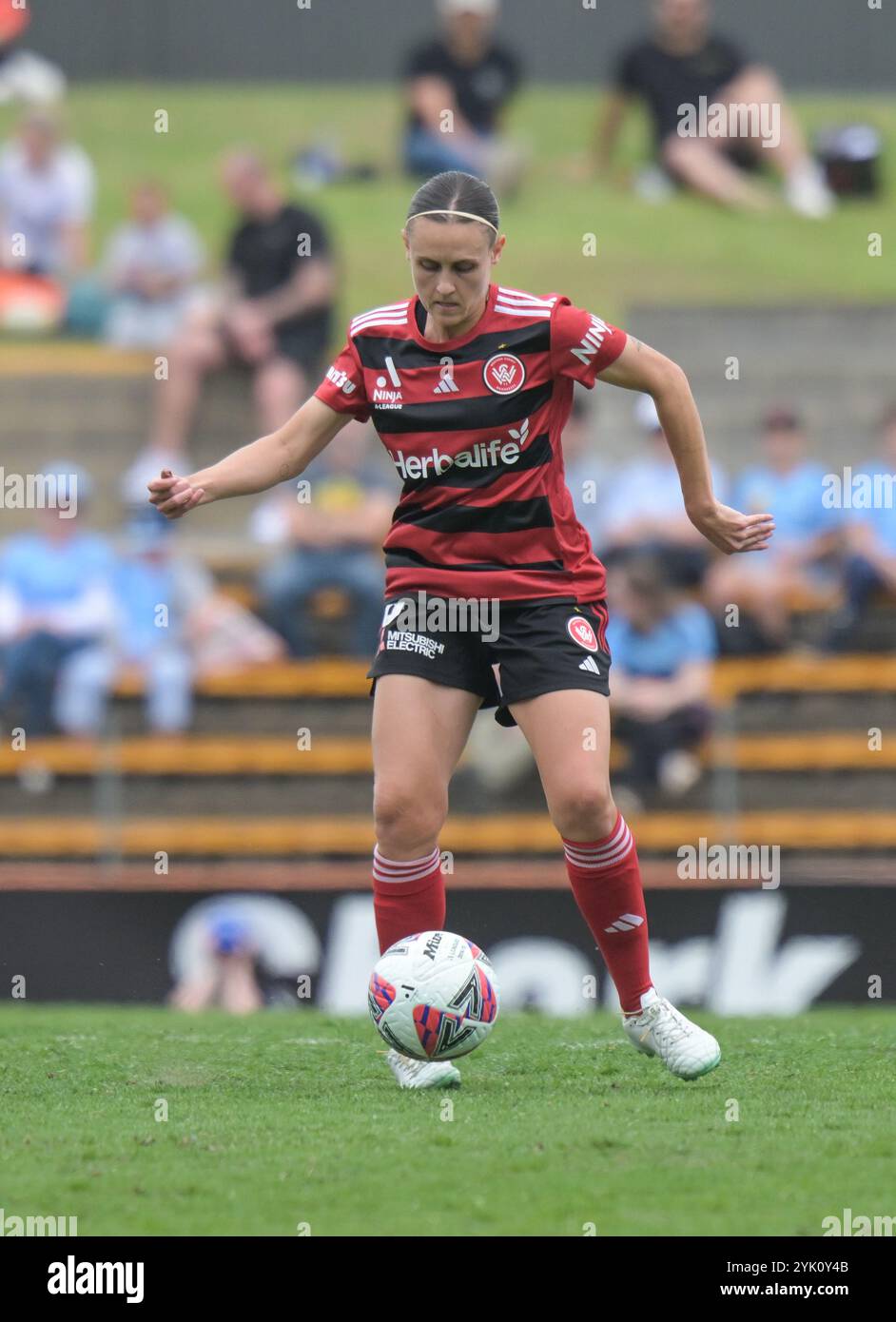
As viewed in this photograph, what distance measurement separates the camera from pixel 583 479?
12.5 meters

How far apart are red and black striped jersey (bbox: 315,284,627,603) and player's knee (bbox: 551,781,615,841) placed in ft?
1.92

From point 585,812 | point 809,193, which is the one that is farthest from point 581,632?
point 809,193

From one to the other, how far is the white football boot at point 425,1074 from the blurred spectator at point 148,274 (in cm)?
1029

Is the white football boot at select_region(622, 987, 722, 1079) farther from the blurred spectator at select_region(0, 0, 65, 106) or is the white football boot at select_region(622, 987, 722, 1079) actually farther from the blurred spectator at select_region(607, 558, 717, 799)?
the blurred spectator at select_region(0, 0, 65, 106)

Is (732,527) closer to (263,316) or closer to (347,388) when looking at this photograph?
(347,388)

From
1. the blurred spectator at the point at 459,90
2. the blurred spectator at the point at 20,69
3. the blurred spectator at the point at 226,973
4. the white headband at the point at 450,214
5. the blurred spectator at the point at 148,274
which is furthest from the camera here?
the blurred spectator at the point at 20,69

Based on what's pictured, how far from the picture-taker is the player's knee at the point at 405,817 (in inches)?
227

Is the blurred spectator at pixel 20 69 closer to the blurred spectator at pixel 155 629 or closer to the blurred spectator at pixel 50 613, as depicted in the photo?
the blurred spectator at pixel 50 613

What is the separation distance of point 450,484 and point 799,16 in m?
13.6

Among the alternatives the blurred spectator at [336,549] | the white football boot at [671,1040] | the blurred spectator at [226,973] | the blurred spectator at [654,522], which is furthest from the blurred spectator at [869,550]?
the white football boot at [671,1040]

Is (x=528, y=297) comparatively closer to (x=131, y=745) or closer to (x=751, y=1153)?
(x=751, y=1153)
